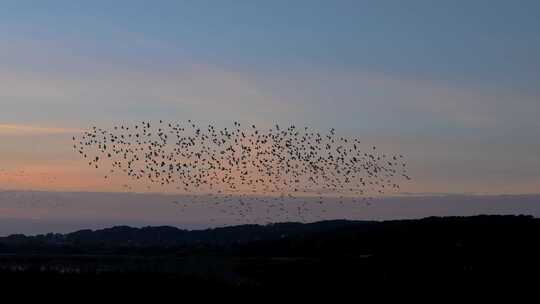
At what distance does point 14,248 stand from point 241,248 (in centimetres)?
2455

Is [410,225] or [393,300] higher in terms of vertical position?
[410,225]

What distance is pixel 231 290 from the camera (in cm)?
4497

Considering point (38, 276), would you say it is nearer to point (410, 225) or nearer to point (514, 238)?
point (514, 238)

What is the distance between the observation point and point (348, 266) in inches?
2467

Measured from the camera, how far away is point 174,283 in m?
45.8

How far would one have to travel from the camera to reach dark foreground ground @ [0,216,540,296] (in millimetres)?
46250

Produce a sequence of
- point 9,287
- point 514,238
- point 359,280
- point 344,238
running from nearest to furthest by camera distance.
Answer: point 9,287 → point 359,280 → point 514,238 → point 344,238

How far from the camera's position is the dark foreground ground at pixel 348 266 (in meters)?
46.2

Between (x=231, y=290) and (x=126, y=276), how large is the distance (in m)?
5.89

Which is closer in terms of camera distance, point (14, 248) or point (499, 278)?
point (499, 278)

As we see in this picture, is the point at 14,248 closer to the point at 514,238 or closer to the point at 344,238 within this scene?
the point at 344,238

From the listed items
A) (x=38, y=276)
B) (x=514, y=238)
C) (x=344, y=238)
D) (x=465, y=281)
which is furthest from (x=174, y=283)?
(x=344, y=238)

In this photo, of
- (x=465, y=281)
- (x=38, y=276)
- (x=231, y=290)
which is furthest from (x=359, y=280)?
(x=38, y=276)

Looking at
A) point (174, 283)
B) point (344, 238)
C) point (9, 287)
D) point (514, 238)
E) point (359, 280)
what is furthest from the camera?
point (344, 238)
